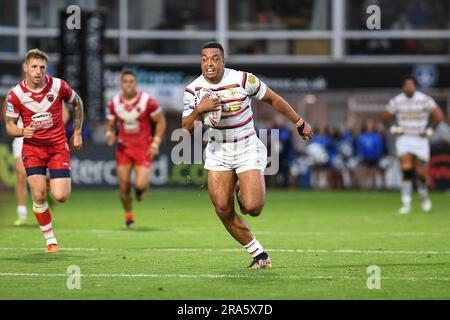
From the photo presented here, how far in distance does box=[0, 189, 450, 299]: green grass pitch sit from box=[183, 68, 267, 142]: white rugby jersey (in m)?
1.60

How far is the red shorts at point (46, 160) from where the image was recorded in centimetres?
1415

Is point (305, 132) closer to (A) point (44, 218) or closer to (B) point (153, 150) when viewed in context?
(A) point (44, 218)

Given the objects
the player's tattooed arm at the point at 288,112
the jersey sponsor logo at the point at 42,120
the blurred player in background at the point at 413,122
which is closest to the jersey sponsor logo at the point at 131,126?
the jersey sponsor logo at the point at 42,120

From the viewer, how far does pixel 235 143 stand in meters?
12.2

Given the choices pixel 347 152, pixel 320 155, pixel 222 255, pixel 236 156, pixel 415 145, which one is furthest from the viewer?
pixel 347 152

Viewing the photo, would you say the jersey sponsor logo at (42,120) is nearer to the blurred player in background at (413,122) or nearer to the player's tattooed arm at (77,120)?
the player's tattooed arm at (77,120)

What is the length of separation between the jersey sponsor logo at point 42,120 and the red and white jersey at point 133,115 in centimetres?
471

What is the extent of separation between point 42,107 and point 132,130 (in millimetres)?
5004

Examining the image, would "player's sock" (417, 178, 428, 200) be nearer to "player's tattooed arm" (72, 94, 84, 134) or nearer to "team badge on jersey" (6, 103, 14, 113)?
"player's tattooed arm" (72, 94, 84, 134)

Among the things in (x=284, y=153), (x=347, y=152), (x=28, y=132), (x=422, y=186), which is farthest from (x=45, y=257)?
(x=347, y=152)

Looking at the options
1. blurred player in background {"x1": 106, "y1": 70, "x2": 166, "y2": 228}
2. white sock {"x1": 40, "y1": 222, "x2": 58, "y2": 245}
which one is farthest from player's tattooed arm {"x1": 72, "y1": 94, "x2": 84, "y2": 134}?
blurred player in background {"x1": 106, "y1": 70, "x2": 166, "y2": 228}

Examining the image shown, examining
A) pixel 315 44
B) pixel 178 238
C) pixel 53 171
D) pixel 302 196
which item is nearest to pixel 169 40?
pixel 315 44

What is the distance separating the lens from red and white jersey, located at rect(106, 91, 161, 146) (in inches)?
742
